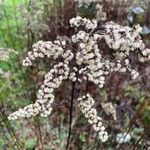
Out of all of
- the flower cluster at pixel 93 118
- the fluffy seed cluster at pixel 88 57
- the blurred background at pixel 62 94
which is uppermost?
the fluffy seed cluster at pixel 88 57

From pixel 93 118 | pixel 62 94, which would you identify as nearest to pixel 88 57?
pixel 93 118

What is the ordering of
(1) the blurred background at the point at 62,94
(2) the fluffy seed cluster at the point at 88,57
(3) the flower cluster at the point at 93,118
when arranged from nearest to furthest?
1. (2) the fluffy seed cluster at the point at 88,57
2. (3) the flower cluster at the point at 93,118
3. (1) the blurred background at the point at 62,94

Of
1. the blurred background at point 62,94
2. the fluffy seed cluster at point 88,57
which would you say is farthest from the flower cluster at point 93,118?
the blurred background at point 62,94

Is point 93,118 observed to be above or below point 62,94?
above

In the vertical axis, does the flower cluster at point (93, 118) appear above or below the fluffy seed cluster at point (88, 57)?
below

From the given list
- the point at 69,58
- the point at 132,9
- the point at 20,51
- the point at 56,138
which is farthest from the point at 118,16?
the point at 69,58

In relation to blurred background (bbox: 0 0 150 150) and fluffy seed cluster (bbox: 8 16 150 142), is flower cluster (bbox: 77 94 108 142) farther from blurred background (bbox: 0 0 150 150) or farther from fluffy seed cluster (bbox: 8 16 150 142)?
blurred background (bbox: 0 0 150 150)

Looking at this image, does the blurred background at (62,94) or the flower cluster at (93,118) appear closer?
the flower cluster at (93,118)

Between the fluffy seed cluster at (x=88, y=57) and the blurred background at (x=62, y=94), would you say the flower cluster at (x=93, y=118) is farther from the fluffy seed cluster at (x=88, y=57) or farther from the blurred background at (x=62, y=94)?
the blurred background at (x=62, y=94)

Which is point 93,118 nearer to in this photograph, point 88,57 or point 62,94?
point 88,57
